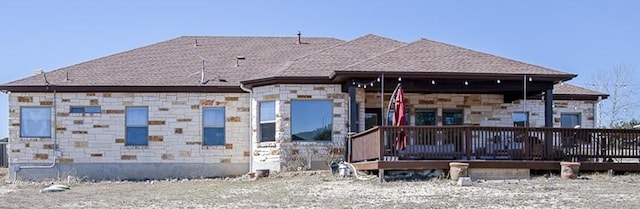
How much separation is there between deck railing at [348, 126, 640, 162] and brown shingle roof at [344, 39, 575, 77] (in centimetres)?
207

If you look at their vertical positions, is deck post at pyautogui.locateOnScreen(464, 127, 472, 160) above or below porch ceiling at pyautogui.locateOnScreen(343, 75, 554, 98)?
below

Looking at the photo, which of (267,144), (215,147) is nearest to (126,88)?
(215,147)

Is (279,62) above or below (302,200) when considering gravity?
above

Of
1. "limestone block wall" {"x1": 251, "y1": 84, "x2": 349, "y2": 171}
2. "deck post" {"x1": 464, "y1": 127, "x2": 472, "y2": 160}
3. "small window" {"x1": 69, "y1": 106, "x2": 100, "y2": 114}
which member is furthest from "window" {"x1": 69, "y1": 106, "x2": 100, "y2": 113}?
"deck post" {"x1": 464, "y1": 127, "x2": 472, "y2": 160}

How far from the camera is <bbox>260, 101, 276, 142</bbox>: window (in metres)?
21.2

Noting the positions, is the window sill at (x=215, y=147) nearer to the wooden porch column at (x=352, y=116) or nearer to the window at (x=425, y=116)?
the wooden porch column at (x=352, y=116)

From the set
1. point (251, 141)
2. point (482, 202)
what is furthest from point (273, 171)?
point (482, 202)

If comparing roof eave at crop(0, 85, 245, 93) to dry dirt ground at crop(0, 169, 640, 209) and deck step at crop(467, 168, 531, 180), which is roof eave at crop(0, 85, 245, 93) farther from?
deck step at crop(467, 168, 531, 180)

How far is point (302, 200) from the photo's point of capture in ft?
46.7

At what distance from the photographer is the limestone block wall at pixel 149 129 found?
2255cm

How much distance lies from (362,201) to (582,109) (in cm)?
1284

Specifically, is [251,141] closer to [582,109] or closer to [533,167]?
[533,167]

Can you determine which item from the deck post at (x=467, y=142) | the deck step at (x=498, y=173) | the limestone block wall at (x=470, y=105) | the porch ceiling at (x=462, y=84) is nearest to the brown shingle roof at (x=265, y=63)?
the porch ceiling at (x=462, y=84)

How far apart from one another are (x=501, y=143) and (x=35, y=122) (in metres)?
12.8
